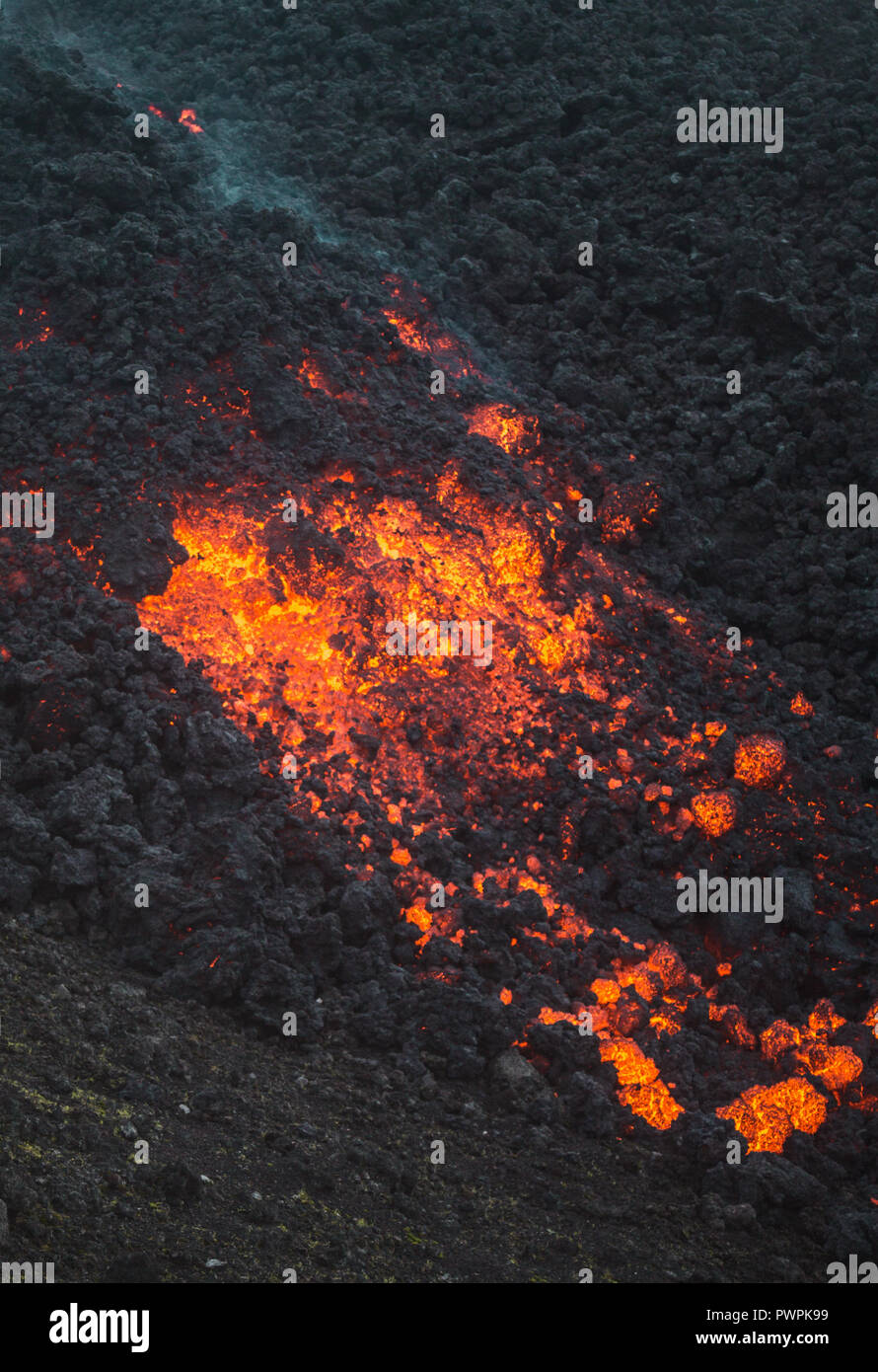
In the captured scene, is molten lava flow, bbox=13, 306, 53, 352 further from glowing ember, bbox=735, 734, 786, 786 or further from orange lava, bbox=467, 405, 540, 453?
glowing ember, bbox=735, 734, 786, 786

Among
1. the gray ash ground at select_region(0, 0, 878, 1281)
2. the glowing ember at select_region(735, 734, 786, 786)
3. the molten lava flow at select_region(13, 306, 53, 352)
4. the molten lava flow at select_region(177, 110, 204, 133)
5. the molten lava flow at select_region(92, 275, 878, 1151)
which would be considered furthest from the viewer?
the molten lava flow at select_region(177, 110, 204, 133)

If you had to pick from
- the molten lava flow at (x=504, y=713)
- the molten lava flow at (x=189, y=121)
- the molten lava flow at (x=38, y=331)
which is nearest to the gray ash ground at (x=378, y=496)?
the molten lava flow at (x=38, y=331)

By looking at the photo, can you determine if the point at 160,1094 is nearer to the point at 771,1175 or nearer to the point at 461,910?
the point at 461,910

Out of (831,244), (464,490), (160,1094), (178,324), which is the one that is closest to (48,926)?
(160,1094)

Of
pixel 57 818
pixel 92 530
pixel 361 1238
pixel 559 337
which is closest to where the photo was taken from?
pixel 361 1238

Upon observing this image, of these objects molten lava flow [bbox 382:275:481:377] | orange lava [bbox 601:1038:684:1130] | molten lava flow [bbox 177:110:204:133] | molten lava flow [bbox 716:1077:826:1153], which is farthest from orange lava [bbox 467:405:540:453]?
molten lava flow [bbox 716:1077:826:1153]
